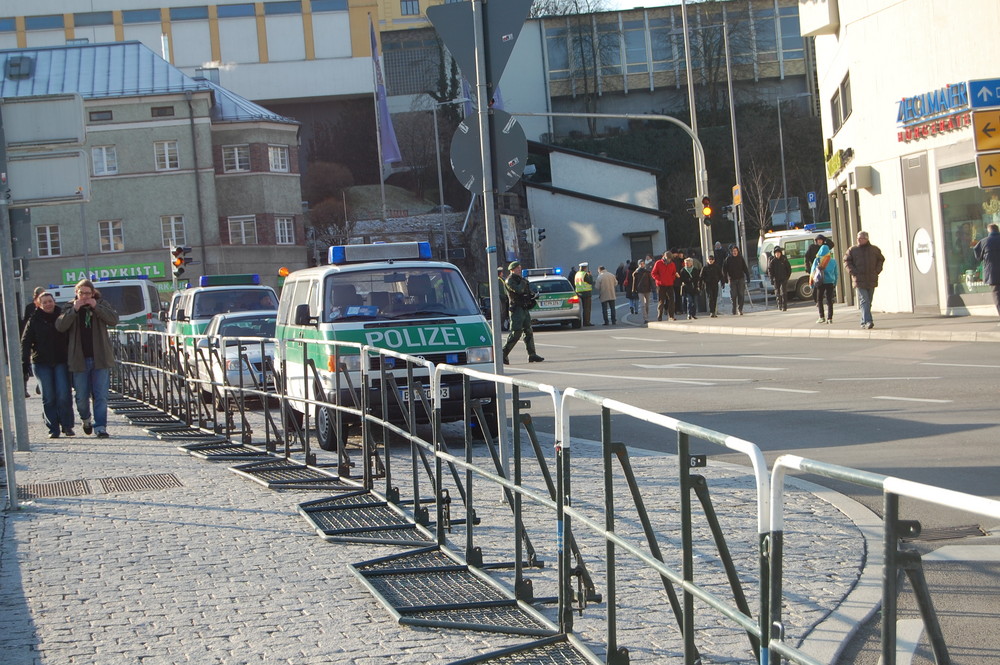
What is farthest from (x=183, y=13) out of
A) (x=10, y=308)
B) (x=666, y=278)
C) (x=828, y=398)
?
(x=828, y=398)

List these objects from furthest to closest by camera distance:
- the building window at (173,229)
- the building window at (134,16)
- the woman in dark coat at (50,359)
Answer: the building window at (134,16) < the building window at (173,229) < the woman in dark coat at (50,359)

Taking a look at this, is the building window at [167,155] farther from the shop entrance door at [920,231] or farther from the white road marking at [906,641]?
the white road marking at [906,641]

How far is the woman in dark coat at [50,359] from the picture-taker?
592 inches

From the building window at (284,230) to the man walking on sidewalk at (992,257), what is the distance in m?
48.0

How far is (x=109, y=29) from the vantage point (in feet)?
266

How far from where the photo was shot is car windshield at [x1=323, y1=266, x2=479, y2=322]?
13102 millimetres

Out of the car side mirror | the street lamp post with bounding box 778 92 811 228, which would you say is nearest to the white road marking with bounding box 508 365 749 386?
the car side mirror

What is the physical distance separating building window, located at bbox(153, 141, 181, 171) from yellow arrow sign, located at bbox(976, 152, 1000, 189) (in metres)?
49.8

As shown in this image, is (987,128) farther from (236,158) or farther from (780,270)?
(236,158)

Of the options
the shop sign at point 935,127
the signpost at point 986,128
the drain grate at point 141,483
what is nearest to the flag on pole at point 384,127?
the shop sign at point 935,127

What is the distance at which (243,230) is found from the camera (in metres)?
63.7

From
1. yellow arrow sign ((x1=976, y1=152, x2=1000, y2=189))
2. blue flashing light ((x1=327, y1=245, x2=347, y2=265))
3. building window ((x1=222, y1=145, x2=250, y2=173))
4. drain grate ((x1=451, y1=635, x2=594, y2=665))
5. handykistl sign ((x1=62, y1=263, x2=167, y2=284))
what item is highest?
building window ((x1=222, y1=145, x2=250, y2=173))

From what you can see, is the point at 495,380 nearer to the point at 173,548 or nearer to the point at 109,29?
the point at 173,548

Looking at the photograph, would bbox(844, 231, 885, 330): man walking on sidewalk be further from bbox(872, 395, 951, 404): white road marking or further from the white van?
the white van
